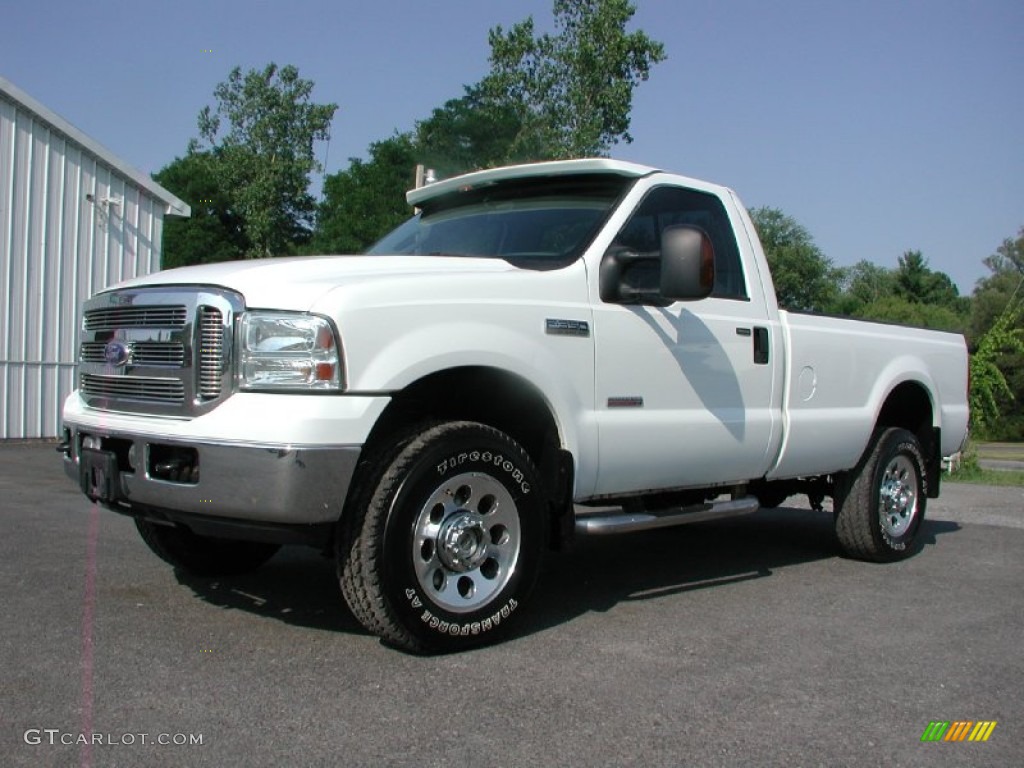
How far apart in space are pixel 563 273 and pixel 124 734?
2559 millimetres

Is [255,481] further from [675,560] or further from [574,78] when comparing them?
[574,78]

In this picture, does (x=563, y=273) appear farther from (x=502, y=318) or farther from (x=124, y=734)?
(x=124, y=734)

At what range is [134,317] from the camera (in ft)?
14.0

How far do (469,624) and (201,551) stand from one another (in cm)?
176

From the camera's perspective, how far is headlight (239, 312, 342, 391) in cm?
374

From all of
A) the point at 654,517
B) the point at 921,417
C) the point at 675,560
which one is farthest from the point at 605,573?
the point at 921,417

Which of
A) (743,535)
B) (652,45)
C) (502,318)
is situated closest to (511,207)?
(502,318)

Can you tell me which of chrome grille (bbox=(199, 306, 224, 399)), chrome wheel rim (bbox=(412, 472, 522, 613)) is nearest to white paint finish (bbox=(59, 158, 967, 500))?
chrome grille (bbox=(199, 306, 224, 399))

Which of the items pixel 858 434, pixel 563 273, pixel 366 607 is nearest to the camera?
pixel 366 607

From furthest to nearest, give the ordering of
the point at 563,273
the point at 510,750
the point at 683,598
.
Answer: the point at 683,598 < the point at 563,273 < the point at 510,750

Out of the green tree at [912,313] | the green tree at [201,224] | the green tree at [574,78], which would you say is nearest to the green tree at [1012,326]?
the green tree at [912,313]

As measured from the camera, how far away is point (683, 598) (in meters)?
5.30

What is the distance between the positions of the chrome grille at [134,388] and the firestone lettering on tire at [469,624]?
1.25 m

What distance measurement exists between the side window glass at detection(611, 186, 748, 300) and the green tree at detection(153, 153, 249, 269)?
4821 cm
